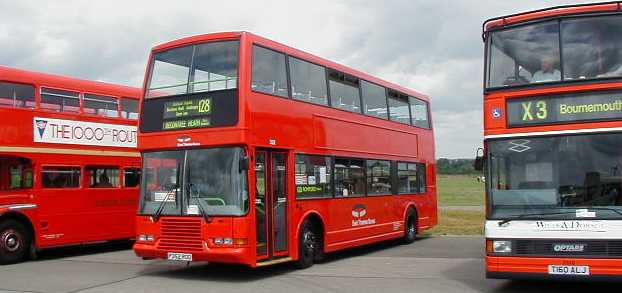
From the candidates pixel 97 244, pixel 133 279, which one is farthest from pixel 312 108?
pixel 97 244

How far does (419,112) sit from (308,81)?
277 inches

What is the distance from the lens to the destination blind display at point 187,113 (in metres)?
12.1

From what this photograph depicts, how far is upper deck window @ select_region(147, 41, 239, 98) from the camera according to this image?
40.0 ft

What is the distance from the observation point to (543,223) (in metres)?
9.12

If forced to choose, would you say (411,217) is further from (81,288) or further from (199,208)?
(81,288)

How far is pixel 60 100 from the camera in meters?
16.1

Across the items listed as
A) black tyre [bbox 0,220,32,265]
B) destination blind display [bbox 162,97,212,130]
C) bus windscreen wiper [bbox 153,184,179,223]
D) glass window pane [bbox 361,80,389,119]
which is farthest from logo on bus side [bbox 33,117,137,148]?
glass window pane [bbox 361,80,389,119]

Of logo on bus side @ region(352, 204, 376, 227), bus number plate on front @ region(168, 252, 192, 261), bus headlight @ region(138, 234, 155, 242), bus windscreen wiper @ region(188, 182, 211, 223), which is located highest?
bus windscreen wiper @ region(188, 182, 211, 223)

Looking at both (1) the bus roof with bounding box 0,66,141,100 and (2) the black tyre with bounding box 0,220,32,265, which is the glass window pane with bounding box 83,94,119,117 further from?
(2) the black tyre with bounding box 0,220,32,265

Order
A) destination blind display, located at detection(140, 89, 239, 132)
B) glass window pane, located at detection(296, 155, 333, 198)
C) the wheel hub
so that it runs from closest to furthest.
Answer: destination blind display, located at detection(140, 89, 239, 132) → glass window pane, located at detection(296, 155, 333, 198) → the wheel hub

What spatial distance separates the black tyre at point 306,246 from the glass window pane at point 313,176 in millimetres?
655

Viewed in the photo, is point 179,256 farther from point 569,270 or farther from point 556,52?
point 556,52

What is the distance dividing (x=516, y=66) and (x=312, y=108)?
523cm

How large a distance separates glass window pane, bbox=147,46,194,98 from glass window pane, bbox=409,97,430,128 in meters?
8.77
